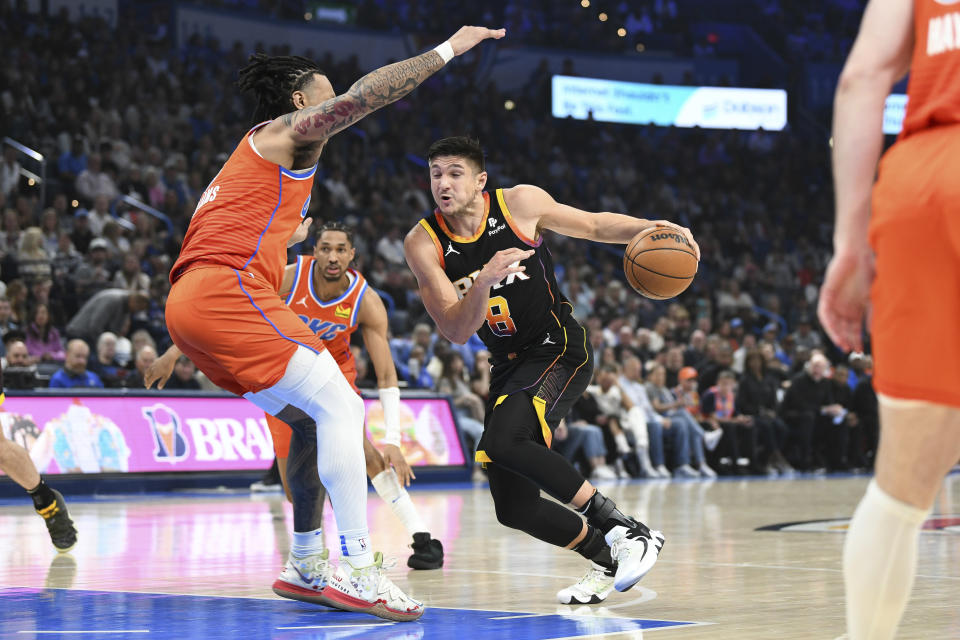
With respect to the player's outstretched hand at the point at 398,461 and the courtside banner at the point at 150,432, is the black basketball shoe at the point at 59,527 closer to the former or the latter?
the player's outstretched hand at the point at 398,461

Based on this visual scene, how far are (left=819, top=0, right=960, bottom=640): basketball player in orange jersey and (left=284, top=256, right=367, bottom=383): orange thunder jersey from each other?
13.5 feet

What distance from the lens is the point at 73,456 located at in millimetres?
12086

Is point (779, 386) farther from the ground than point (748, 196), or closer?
closer

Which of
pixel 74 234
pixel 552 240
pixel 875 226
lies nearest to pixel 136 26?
pixel 74 234

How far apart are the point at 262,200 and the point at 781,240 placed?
2289 centimetres

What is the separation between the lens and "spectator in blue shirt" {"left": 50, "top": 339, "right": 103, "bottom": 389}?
1240cm

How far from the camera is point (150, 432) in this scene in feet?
41.4

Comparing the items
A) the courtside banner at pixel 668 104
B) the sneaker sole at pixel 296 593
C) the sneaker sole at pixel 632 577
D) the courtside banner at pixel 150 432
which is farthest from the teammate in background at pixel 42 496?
the courtside banner at pixel 668 104

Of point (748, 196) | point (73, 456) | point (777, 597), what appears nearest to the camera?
point (777, 597)

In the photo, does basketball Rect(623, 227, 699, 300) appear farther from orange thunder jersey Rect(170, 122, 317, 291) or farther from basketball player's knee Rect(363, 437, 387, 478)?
basketball player's knee Rect(363, 437, 387, 478)

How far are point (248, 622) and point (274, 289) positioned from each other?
1.33m

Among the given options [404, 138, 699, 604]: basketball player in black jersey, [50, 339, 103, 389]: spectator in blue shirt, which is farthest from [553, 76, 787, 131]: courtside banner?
[404, 138, 699, 604]: basketball player in black jersey

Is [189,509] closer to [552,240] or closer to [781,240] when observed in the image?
[552,240]

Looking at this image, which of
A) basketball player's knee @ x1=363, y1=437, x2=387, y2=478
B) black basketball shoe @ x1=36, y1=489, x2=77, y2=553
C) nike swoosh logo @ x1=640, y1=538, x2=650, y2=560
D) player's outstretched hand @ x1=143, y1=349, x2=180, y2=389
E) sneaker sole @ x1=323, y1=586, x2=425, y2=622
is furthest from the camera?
black basketball shoe @ x1=36, y1=489, x2=77, y2=553
